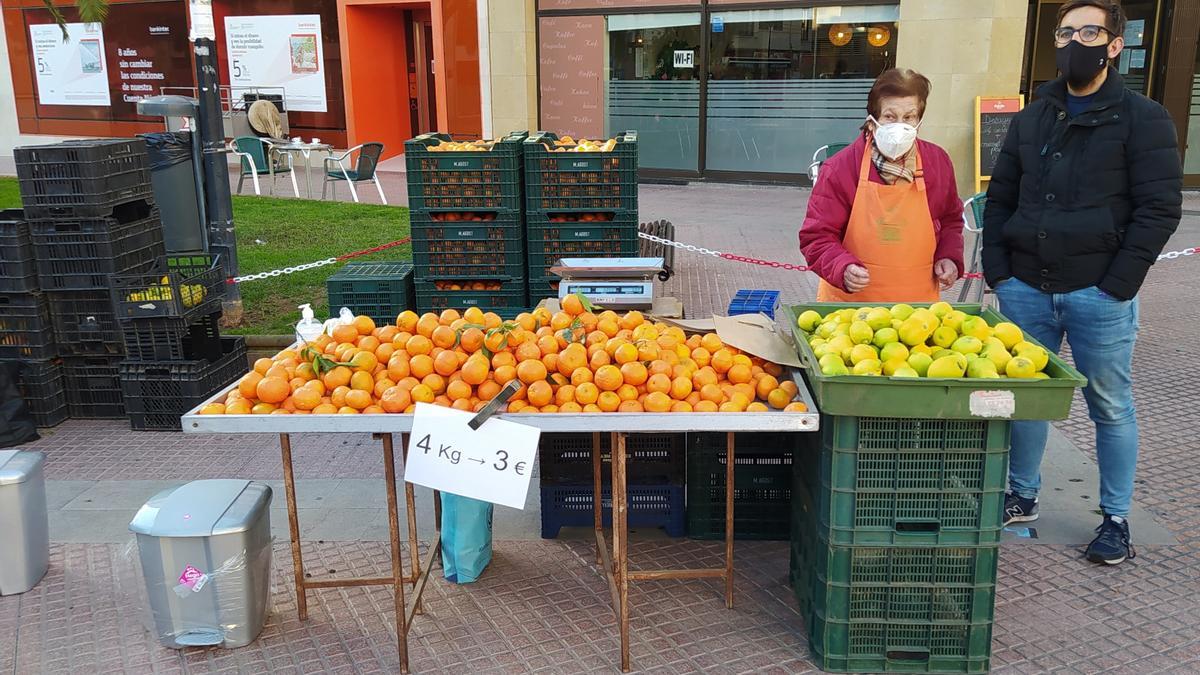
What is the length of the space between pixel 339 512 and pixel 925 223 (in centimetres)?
320

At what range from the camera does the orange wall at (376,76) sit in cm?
1869

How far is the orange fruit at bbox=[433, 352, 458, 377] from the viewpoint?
3697mm

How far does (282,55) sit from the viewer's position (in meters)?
19.2

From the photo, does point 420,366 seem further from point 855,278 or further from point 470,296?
point 470,296

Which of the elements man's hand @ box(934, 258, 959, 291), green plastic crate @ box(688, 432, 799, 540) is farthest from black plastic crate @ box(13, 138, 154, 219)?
man's hand @ box(934, 258, 959, 291)

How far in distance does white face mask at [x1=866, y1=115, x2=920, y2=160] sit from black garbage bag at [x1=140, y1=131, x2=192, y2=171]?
6.15 m

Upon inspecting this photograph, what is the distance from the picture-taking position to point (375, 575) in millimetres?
4492

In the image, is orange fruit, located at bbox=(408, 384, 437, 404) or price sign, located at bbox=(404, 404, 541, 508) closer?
price sign, located at bbox=(404, 404, 541, 508)

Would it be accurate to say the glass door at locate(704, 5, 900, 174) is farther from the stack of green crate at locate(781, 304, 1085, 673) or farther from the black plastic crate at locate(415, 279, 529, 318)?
the stack of green crate at locate(781, 304, 1085, 673)

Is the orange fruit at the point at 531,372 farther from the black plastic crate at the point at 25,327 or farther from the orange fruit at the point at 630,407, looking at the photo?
the black plastic crate at the point at 25,327

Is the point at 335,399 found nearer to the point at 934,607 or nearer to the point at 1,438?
the point at 934,607

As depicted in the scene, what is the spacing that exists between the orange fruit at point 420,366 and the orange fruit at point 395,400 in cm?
13

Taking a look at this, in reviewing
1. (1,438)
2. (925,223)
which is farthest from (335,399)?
(1,438)

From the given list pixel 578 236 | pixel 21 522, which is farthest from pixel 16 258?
pixel 578 236
